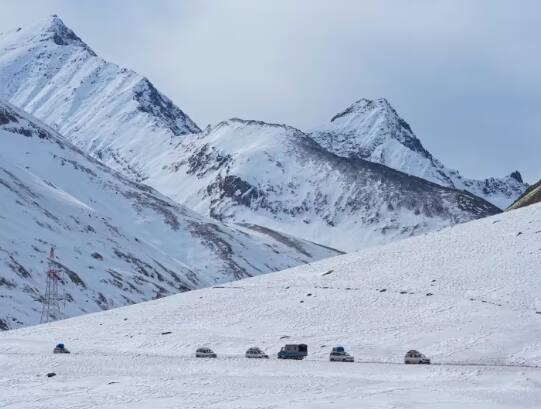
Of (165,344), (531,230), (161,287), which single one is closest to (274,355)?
(165,344)

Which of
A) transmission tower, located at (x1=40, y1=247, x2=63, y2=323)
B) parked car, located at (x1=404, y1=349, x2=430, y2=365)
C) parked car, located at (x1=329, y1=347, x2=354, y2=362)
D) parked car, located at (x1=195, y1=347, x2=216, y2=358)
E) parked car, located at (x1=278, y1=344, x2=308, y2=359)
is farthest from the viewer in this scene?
transmission tower, located at (x1=40, y1=247, x2=63, y2=323)

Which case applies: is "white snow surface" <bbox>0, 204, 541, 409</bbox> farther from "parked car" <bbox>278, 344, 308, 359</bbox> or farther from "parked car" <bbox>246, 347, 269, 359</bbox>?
"parked car" <bbox>278, 344, 308, 359</bbox>

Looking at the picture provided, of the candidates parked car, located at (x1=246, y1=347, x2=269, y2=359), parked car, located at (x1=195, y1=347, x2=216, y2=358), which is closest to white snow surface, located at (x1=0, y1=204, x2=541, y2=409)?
parked car, located at (x1=246, y1=347, x2=269, y2=359)

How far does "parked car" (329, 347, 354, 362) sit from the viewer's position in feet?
166

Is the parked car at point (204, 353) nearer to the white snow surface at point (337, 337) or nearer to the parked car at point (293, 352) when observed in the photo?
the white snow surface at point (337, 337)

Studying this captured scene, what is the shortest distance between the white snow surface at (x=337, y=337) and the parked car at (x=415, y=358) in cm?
78

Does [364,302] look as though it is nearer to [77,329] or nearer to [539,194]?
[77,329]

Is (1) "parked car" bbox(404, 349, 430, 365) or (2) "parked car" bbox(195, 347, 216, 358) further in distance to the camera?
(2) "parked car" bbox(195, 347, 216, 358)

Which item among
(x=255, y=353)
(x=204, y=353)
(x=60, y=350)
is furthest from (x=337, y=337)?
(x=60, y=350)

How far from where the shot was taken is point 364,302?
223 ft

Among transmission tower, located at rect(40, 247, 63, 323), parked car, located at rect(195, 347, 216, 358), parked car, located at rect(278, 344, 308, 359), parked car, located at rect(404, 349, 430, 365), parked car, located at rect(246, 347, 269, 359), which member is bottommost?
transmission tower, located at rect(40, 247, 63, 323)

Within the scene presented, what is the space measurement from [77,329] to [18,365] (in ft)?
61.4

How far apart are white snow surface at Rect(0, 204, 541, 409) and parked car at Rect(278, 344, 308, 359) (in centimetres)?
125

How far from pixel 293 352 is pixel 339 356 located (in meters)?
3.12
